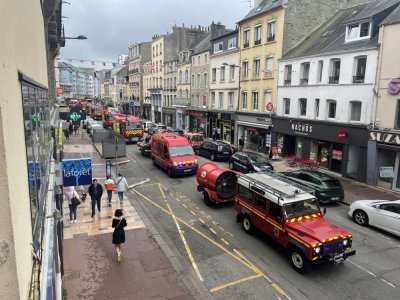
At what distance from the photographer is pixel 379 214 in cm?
1315

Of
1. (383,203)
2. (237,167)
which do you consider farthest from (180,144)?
(383,203)

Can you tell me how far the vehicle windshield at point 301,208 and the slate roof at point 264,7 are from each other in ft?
75.6

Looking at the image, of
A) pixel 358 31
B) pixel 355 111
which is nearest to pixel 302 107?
pixel 355 111

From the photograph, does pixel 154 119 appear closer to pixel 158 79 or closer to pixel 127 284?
pixel 158 79

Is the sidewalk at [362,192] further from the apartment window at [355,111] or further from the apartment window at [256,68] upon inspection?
the apartment window at [256,68]

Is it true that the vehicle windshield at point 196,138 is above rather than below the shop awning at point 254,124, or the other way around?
below

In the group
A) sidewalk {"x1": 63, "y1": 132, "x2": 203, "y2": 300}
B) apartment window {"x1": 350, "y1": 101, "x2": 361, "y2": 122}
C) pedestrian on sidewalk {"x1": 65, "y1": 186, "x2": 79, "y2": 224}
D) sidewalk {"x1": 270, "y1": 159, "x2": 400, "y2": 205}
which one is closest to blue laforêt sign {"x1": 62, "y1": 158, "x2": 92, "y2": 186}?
pedestrian on sidewalk {"x1": 65, "y1": 186, "x2": 79, "y2": 224}

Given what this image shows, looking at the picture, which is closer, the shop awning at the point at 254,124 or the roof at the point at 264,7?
the roof at the point at 264,7

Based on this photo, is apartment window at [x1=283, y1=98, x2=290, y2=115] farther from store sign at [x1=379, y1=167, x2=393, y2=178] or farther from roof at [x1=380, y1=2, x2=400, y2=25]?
store sign at [x1=379, y1=167, x2=393, y2=178]

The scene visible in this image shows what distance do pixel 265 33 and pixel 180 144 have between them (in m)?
15.6

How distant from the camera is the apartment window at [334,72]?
2320cm

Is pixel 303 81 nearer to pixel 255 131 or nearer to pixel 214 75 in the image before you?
pixel 255 131

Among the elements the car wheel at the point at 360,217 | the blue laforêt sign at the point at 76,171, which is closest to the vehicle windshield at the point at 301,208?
the car wheel at the point at 360,217

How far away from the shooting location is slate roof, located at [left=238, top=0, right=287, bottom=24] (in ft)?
96.0
